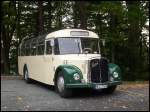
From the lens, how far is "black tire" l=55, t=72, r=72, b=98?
46.1ft

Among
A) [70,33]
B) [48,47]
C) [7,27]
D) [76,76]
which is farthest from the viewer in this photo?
[7,27]

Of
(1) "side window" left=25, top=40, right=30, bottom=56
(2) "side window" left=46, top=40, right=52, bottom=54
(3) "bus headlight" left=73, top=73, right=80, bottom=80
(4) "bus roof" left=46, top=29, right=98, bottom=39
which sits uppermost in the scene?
(4) "bus roof" left=46, top=29, right=98, bottom=39

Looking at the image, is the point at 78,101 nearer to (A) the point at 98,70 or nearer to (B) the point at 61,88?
(B) the point at 61,88

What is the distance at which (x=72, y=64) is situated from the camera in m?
14.5

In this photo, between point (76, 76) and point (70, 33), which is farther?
Answer: point (70, 33)

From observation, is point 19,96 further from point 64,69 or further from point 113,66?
point 113,66

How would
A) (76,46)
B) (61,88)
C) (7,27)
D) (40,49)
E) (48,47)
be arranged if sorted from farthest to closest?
(7,27) → (40,49) → (48,47) → (76,46) → (61,88)

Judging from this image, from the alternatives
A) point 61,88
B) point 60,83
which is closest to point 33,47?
point 60,83

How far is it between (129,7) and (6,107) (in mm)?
13212

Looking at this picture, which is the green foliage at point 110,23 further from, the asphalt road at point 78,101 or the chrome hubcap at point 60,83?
the chrome hubcap at point 60,83

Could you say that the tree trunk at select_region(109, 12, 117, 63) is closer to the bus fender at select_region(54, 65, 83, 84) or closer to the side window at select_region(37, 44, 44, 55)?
the side window at select_region(37, 44, 44, 55)

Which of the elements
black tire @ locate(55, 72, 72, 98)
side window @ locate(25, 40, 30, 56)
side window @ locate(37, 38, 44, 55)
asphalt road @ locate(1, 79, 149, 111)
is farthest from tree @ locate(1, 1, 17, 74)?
black tire @ locate(55, 72, 72, 98)

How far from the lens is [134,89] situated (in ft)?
54.6

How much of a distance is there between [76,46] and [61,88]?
1.99 metres
